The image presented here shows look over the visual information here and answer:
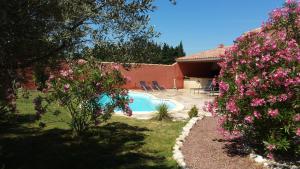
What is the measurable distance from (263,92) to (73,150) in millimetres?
4831

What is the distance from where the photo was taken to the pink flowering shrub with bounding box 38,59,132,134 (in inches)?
385

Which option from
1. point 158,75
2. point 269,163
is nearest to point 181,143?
point 269,163

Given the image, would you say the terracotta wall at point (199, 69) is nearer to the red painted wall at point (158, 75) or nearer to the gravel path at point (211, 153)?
the red painted wall at point (158, 75)

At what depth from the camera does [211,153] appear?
8.77m

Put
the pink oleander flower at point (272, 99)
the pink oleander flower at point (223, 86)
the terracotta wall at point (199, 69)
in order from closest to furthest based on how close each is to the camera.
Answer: the pink oleander flower at point (272, 99), the pink oleander flower at point (223, 86), the terracotta wall at point (199, 69)

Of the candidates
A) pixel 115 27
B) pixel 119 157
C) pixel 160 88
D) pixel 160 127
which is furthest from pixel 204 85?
pixel 115 27

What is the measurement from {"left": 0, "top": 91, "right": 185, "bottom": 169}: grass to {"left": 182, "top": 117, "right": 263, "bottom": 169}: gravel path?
0.50m

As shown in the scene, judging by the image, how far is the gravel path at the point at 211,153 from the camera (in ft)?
25.6

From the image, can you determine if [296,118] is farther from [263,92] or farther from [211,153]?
[211,153]

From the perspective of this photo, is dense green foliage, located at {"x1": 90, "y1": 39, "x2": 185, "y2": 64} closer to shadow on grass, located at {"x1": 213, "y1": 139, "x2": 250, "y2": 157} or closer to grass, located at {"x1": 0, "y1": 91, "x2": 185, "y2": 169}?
grass, located at {"x1": 0, "y1": 91, "x2": 185, "y2": 169}

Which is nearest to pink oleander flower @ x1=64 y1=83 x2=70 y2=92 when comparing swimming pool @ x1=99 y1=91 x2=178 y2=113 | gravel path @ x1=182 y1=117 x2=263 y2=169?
gravel path @ x1=182 y1=117 x2=263 y2=169

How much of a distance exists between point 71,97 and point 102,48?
372cm

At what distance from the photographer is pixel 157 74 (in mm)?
32281

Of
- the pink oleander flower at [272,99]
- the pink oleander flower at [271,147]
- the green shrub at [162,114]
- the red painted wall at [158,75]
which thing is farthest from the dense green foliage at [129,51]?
the red painted wall at [158,75]
